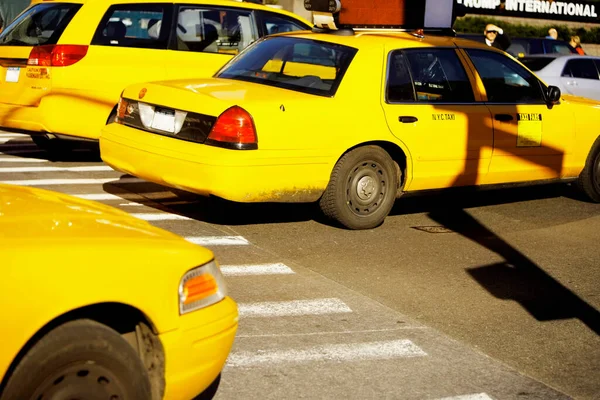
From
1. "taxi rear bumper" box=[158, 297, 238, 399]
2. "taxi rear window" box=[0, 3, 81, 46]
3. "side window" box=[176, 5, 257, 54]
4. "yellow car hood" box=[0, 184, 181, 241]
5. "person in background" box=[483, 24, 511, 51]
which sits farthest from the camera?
"person in background" box=[483, 24, 511, 51]

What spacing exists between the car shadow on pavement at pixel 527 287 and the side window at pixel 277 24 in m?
4.33

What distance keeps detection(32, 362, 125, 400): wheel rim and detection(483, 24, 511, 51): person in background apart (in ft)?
38.3

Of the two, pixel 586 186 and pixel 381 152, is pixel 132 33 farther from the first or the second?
pixel 586 186

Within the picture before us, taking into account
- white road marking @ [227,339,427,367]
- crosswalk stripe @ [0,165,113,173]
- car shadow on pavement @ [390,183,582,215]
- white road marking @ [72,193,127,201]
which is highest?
white road marking @ [227,339,427,367]

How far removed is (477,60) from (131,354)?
6.52 metres

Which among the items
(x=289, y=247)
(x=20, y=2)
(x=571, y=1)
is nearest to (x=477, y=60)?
(x=289, y=247)

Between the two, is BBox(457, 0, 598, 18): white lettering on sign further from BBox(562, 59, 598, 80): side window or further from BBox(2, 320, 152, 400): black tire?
BBox(2, 320, 152, 400): black tire

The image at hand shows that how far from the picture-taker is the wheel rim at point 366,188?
8.62 m

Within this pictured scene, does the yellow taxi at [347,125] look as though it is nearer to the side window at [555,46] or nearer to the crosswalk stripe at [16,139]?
the crosswalk stripe at [16,139]

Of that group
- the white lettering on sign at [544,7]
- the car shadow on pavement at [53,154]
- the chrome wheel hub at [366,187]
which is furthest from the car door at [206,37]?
the white lettering on sign at [544,7]

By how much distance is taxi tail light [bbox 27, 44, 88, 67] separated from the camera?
11.1 metres

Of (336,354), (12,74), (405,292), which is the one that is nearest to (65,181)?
(12,74)

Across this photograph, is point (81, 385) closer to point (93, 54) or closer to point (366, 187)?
point (366, 187)

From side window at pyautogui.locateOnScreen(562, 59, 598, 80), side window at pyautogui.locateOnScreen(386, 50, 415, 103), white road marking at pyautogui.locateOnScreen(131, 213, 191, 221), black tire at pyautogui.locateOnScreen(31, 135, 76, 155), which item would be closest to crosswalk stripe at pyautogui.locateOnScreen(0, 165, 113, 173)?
black tire at pyautogui.locateOnScreen(31, 135, 76, 155)
